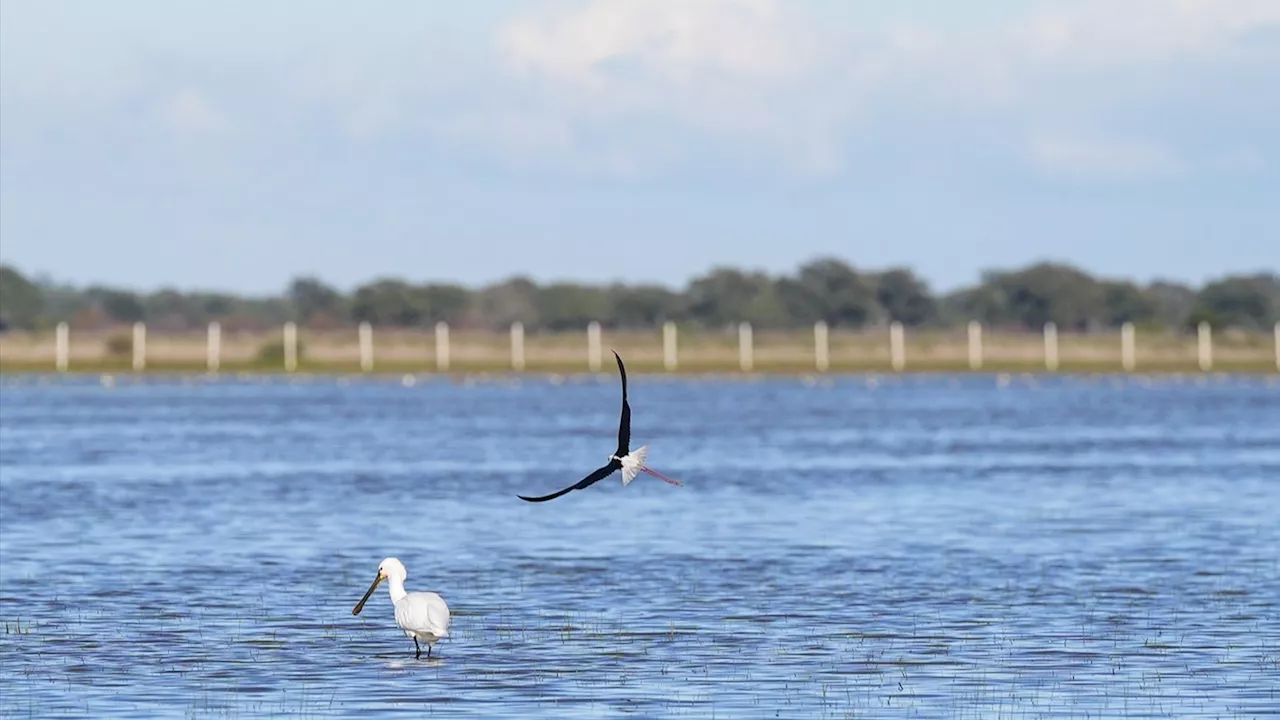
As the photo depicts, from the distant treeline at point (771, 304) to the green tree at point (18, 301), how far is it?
10.6 inches

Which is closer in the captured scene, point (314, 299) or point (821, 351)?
point (821, 351)

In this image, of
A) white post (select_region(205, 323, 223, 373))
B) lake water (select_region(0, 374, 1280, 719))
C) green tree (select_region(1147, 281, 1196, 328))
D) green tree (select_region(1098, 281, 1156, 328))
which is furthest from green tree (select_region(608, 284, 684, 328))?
lake water (select_region(0, 374, 1280, 719))

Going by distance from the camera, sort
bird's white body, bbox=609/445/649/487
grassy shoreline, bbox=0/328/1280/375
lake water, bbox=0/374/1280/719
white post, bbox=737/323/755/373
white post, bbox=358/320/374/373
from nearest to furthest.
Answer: bird's white body, bbox=609/445/649/487 → lake water, bbox=0/374/1280/719 → grassy shoreline, bbox=0/328/1280/375 → white post, bbox=358/320/374/373 → white post, bbox=737/323/755/373

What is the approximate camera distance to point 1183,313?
145m

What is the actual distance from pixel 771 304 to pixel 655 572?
125 meters

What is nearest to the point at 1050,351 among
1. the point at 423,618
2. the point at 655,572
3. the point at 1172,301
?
the point at 1172,301

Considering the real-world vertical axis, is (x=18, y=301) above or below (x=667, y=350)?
above

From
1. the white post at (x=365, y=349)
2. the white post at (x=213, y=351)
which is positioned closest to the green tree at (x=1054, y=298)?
the white post at (x=365, y=349)

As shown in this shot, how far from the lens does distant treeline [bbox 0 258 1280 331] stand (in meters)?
142

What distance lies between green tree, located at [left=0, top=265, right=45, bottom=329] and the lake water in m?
70.5

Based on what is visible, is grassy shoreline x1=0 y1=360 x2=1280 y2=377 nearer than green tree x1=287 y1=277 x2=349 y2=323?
Yes

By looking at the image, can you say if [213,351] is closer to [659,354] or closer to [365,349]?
[365,349]

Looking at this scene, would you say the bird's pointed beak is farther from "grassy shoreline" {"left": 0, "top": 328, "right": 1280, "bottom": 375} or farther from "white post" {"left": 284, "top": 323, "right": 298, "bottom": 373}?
"white post" {"left": 284, "top": 323, "right": 298, "bottom": 373}

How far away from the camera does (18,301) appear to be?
13238 cm
